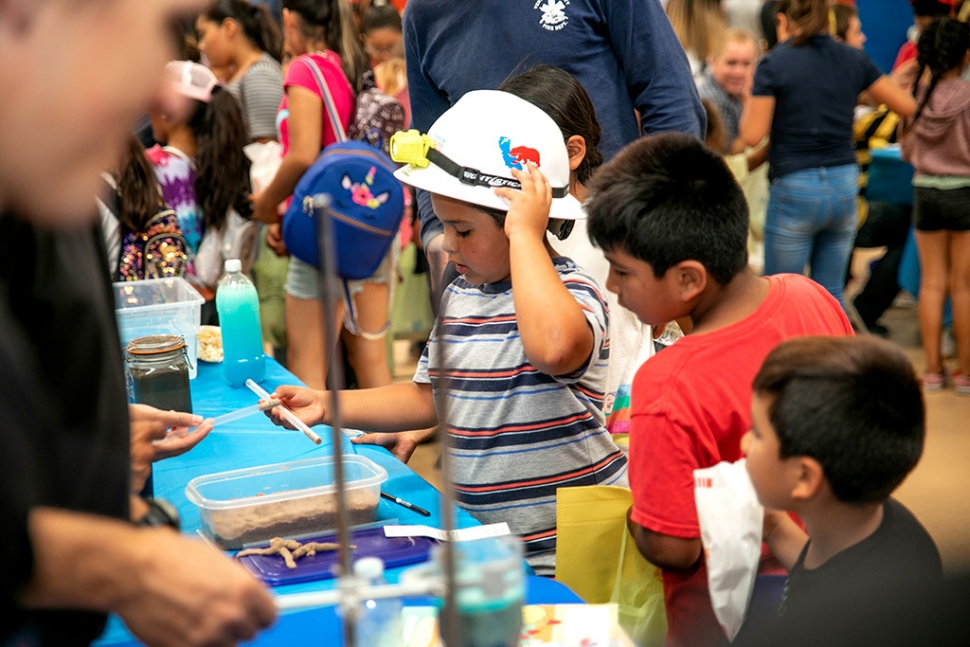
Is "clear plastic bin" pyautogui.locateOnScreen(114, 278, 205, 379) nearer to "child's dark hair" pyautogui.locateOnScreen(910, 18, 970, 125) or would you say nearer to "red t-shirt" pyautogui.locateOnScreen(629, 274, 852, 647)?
"red t-shirt" pyautogui.locateOnScreen(629, 274, 852, 647)

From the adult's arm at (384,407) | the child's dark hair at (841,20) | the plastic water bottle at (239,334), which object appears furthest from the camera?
the child's dark hair at (841,20)

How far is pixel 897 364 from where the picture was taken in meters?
1.26

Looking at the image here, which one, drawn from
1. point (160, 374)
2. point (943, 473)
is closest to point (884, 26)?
point (943, 473)

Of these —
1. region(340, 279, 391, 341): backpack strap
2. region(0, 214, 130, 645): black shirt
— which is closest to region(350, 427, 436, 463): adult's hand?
region(0, 214, 130, 645): black shirt

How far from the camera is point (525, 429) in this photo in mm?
1810

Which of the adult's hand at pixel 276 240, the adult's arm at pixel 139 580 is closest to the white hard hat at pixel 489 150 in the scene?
the adult's arm at pixel 139 580

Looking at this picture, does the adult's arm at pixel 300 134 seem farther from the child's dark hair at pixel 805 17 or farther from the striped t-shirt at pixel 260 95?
the child's dark hair at pixel 805 17

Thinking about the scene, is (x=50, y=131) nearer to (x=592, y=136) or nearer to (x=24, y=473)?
(x=24, y=473)

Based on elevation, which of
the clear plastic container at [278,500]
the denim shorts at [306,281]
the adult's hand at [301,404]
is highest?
the adult's hand at [301,404]

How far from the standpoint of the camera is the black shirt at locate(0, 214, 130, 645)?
740mm

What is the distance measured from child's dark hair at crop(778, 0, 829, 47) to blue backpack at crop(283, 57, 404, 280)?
213cm

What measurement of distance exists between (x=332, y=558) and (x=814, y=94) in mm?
3713

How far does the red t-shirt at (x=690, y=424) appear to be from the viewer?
142cm

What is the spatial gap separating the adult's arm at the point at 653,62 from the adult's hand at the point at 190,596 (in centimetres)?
187
